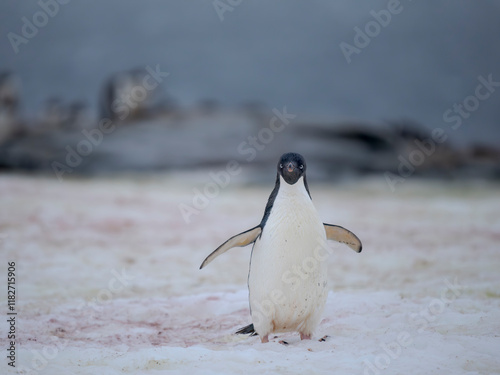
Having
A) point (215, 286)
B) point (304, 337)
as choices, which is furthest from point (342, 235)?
point (215, 286)

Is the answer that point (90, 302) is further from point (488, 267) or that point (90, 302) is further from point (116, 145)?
point (116, 145)

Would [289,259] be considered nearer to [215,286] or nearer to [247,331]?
[247,331]

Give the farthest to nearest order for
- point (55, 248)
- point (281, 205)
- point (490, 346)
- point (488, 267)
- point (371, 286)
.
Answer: point (55, 248) < point (488, 267) < point (371, 286) < point (281, 205) < point (490, 346)

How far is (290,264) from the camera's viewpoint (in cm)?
352

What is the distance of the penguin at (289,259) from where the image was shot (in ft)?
11.6

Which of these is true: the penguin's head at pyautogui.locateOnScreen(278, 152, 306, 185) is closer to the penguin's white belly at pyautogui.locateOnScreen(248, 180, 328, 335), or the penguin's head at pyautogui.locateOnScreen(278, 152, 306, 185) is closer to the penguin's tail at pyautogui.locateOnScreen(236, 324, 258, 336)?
the penguin's white belly at pyautogui.locateOnScreen(248, 180, 328, 335)

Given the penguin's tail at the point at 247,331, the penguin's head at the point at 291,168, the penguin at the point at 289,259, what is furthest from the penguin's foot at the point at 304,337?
the penguin's head at the point at 291,168

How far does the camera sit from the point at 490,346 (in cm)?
314

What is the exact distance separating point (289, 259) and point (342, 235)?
676 millimetres

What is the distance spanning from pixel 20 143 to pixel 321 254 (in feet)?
46.7

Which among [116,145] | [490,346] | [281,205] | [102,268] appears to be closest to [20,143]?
[116,145]

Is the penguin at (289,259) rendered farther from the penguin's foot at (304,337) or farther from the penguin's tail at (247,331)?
the penguin's tail at (247,331)

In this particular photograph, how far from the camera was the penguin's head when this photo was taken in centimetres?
352

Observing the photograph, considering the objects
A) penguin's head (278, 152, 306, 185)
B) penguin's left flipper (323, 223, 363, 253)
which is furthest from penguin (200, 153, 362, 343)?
penguin's left flipper (323, 223, 363, 253)
